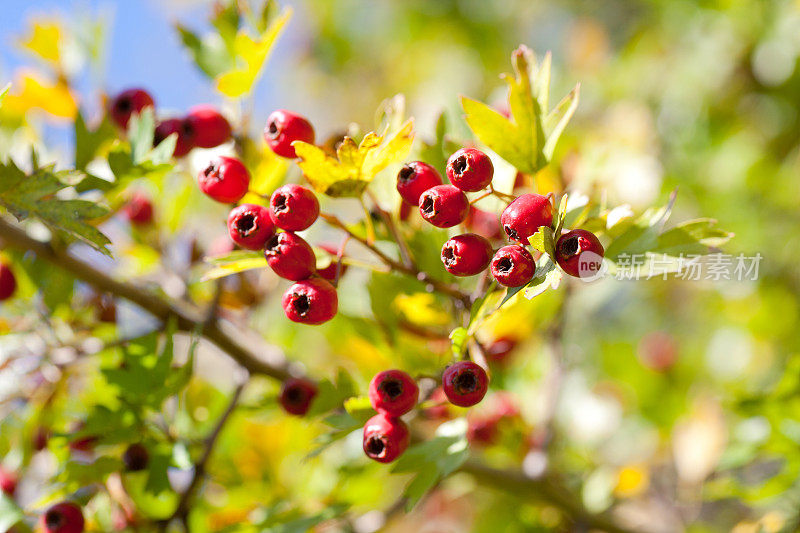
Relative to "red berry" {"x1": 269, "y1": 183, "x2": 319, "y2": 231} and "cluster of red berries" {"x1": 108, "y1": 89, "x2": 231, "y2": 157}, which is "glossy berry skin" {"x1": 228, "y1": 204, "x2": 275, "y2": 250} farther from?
"cluster of red berries" {"x1": 108, "y1": 89, "x2": 231, "y2": 157}

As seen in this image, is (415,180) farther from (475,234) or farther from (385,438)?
(385,438)

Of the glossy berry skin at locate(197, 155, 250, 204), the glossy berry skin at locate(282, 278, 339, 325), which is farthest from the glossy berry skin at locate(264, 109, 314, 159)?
the glossy berry skin at locate(282, 278, 339, 325)

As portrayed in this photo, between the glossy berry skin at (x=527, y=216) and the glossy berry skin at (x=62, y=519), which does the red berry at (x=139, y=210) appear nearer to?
the glossy berry skin at (x=62, y=519)

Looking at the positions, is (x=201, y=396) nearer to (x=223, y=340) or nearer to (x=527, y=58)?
(x=223, y=340)

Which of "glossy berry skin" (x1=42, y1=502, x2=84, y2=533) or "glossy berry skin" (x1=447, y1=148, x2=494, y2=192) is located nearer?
"glossy berry skin" (x1=447, y1=148, x2=494, y2=192)

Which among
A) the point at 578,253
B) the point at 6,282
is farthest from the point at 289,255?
the point at 6,282

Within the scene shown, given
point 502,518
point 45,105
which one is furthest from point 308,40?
point 502,518

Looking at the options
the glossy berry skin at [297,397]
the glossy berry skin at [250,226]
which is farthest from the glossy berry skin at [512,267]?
the glossy berry skin at [297,397]
